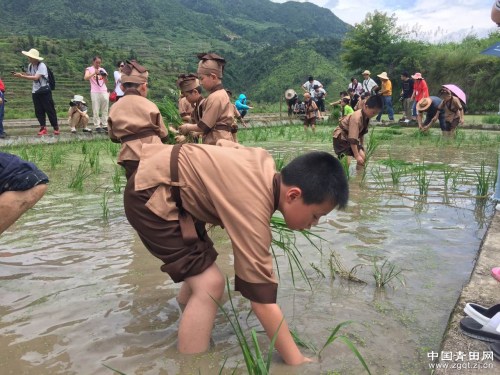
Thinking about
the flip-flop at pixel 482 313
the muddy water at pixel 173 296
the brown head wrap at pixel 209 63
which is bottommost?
the muddy water at pixel 173 296

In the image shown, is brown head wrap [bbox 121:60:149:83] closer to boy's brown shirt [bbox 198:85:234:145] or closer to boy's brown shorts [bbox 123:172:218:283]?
boy's brown shirt [bbox 198:85:234:145]

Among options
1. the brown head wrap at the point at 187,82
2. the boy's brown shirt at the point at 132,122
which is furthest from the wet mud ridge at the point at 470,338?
the brown head wrap at the point at 187,82

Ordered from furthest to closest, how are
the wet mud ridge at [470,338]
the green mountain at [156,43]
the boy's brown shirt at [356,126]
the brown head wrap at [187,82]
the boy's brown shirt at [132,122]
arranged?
the green mountain at [156,43] → the boy's brown shirt at [356,126] → the brown head wrap at [187,82] → the boy's brown shirt at [132,122] → the wet mud ridge at [470,338]

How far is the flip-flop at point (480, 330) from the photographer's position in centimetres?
160

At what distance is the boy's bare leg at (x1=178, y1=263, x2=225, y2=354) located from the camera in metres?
1.83

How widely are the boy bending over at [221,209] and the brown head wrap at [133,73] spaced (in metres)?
1.80

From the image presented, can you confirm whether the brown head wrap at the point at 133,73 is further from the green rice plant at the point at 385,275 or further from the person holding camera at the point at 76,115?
the person holding camera at the point at 76,115

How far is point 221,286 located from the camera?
1934mm

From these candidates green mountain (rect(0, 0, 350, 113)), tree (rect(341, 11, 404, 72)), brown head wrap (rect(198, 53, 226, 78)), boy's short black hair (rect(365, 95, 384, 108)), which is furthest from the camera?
green mountain (rect(0, 0, 350, 113))

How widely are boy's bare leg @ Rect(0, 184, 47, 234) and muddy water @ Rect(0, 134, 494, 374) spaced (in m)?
0.43

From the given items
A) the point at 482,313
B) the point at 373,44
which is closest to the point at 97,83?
the point at 482,313

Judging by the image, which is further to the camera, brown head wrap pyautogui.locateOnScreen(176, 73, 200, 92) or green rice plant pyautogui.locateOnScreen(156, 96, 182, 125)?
green rice plant pyautogui.locateOnScreen(156, 96, 182, 125)

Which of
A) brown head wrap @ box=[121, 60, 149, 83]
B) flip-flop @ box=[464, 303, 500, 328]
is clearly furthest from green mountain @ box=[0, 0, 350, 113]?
flip-flop @ box=[464, 303, 500, 328]

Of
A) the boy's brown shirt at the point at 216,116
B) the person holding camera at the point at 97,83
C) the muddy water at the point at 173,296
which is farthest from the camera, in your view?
the person holding camera at the point at 97,83
